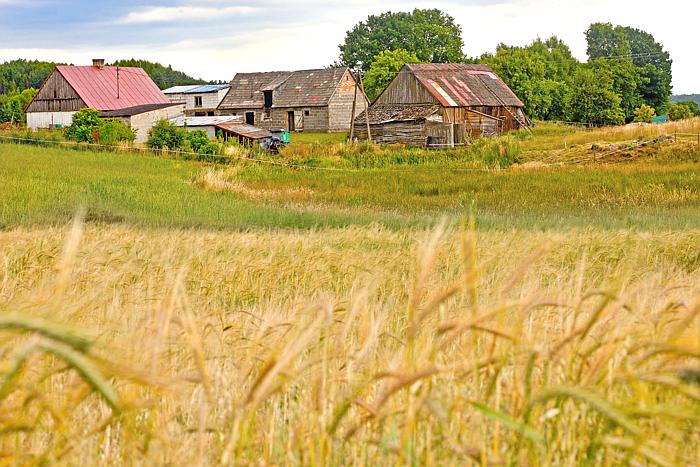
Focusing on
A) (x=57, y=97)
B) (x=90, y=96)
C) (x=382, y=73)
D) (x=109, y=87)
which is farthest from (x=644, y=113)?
(x=57, y=97)

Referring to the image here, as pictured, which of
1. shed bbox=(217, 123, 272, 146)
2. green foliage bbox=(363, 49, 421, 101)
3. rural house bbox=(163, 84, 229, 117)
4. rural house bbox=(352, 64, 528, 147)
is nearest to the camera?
shed bbox=(217, 123, 272, 146)

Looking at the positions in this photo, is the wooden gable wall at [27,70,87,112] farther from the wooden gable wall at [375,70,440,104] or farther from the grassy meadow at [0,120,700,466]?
the grassy meadow at [0,120,700,466]

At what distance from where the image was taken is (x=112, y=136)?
1788 inches

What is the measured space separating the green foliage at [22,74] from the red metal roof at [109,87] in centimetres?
5316

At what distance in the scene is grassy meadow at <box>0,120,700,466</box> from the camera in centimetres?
220

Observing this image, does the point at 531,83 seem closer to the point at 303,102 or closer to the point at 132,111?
the point at 303,102

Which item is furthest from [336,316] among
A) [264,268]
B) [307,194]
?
[307,194]

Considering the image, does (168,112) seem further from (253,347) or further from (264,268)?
(253,347)

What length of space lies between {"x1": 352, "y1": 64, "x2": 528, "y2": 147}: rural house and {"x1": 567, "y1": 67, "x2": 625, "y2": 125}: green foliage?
23.9 m

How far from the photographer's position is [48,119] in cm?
7025

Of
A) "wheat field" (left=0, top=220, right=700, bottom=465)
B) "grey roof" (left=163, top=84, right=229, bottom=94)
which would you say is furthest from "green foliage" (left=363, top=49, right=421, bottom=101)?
"wheat field" (left=0, top=220, right=700, bottom=465)

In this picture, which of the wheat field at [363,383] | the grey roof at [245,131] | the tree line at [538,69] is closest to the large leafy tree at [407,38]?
the tree line at [538,69]

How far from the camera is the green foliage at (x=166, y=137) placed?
4312cm

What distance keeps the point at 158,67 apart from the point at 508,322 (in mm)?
143861
